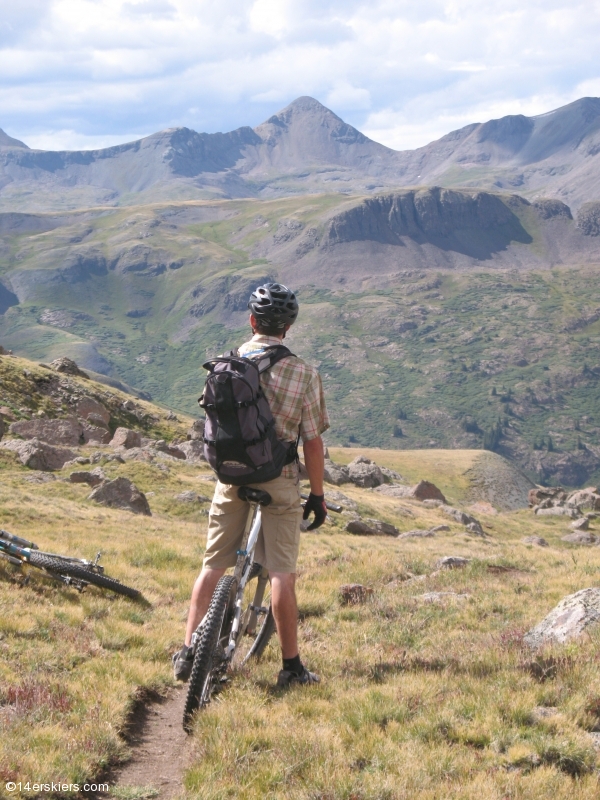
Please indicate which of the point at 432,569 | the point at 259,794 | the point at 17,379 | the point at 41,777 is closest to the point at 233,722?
the point at 259,794

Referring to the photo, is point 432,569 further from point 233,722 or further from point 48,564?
point 233,722

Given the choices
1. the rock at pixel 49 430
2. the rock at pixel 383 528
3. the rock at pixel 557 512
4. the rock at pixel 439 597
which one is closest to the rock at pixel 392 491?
the rock at pixel 557 512

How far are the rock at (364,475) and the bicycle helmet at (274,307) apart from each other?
187 ft

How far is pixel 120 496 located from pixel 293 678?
66.6 feet

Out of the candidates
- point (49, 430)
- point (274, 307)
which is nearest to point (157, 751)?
point (274, 307)

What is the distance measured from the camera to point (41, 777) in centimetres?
561

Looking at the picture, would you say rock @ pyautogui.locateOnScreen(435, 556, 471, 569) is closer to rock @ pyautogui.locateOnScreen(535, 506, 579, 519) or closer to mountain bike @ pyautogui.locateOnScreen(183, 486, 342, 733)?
mountain bike @ pyautogui.locateOnScreen(183, 486, 342, 733)

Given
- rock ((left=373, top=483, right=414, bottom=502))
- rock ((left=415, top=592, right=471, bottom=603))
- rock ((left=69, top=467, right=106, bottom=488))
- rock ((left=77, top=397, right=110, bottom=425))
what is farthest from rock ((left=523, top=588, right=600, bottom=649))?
rock ((left=373, top=483, right=414, bottom=502))

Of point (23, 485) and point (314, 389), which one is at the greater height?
point (314, 389)

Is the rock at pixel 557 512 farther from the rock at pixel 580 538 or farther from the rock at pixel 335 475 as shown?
the rock at pixel 335 475

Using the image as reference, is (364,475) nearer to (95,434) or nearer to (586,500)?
(95,434)

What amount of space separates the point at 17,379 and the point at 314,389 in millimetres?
48983

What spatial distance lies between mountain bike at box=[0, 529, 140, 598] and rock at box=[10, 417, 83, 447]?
1237 inches

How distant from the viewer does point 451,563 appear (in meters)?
15.8
